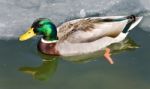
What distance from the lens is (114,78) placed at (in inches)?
291

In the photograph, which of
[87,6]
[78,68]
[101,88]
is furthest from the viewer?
[87,6]

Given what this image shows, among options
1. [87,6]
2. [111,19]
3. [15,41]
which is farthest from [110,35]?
[15,41]

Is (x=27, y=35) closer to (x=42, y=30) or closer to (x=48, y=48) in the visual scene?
(x=42, y=30)

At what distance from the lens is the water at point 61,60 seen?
23.9 feet

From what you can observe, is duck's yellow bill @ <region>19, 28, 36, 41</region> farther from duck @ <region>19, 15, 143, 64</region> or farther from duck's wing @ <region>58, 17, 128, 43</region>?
duck's wing @ <region>58, 17, 128, 43</region>

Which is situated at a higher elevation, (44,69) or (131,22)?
(131,22)

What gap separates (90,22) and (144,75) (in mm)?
1212

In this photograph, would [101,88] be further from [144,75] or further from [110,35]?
[110,35]

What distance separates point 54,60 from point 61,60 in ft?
0.41

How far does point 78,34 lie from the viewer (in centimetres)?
797

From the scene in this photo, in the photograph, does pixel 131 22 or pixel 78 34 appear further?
pixel 131 22

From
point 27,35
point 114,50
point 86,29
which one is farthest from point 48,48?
point 114,50

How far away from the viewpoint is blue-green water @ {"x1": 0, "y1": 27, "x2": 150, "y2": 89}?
7250 mm

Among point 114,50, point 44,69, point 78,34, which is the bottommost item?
point 44,69
